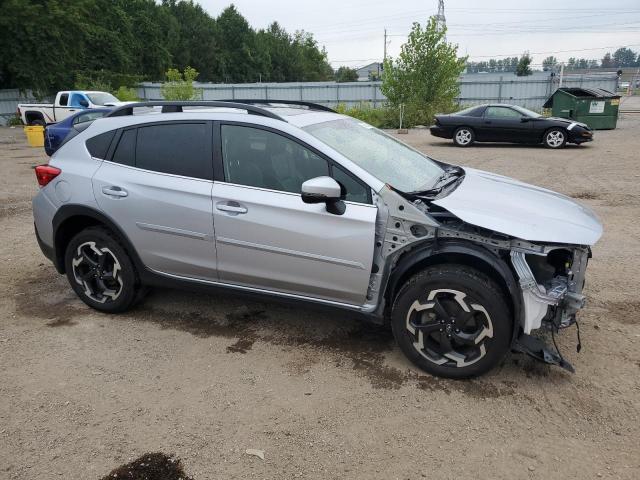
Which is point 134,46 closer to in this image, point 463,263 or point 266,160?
point 266,160

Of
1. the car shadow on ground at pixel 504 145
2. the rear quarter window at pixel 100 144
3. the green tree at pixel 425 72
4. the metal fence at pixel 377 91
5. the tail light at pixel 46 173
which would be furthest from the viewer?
the metal fence at pixel 377 91

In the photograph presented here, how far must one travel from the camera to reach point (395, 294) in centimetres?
336

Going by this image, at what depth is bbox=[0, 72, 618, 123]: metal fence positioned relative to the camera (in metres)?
30.2

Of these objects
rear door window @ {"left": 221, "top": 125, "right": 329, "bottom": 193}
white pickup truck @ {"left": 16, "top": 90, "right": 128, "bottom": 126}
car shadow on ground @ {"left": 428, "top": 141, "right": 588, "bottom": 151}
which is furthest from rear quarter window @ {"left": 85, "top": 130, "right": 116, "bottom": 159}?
white pickup truck @ {"left": 16, "top": 90, "right": 128, "bottom": 126}

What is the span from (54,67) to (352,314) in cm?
3454

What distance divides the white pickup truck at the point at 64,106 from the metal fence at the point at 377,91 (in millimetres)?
8919

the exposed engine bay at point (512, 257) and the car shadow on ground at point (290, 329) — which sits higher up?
the exposed engine bay at point (512, 257)

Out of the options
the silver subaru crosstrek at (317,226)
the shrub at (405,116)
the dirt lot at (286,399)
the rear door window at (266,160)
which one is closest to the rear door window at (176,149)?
the silver subaru crosstrek at (317,226)

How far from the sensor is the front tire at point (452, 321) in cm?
305

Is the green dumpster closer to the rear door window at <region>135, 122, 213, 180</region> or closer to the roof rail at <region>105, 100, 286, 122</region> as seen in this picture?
the roof rail at <region>105, 100, 286, 122</region>

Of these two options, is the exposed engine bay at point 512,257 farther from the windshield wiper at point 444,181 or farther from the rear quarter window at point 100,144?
the rear quarter window at point 100,144

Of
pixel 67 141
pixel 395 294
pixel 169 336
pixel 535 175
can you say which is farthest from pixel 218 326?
pixel 535 175

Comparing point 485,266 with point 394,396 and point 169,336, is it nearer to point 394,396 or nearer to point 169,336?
point 394,396

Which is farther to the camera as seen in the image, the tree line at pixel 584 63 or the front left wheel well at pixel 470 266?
the tree line at pixel 584 63
